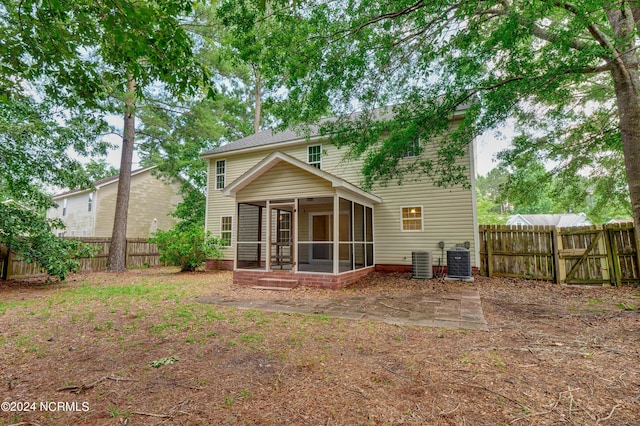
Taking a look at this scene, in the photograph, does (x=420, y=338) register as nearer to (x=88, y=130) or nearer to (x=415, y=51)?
(x=415, y=51)

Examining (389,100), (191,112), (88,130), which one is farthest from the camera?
(191,112)

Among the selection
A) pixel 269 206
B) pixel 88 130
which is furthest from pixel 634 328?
pixel 88 130

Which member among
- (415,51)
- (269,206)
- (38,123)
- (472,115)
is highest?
(415,51)

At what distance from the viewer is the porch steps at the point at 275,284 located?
7914 mm

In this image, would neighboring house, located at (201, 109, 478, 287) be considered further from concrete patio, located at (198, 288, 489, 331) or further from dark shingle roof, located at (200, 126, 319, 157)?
concrete patio, located at (198, 288, 489, 331)

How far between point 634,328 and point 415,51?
245 inches

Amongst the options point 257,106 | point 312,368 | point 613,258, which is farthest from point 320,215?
point 257,106

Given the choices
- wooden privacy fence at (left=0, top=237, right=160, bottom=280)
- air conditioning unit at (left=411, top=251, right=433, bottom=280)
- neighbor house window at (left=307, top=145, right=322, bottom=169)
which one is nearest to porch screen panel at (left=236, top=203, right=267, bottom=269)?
neighbor house window at (left=307, top=145, right=322, bottom=169)

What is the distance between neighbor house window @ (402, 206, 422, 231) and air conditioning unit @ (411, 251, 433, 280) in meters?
1.33

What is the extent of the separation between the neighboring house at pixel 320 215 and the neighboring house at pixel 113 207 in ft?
28.1

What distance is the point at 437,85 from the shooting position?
6656 millimetres

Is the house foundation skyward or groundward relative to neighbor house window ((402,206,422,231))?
groundward

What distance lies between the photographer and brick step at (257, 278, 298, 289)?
793 cm

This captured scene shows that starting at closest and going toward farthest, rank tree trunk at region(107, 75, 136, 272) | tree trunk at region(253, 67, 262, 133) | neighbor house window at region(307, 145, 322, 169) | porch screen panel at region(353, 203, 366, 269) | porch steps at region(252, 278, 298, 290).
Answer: porch steps at region(252, 278, 298, 290) < porch screen panel at region(353, 203, 366, 269) < neighbor house window at region(307, 145, 322, 169) < tree trunk at region(107, 75, 136, 272) < tree trunk at region(253, 67, 262, 133)
